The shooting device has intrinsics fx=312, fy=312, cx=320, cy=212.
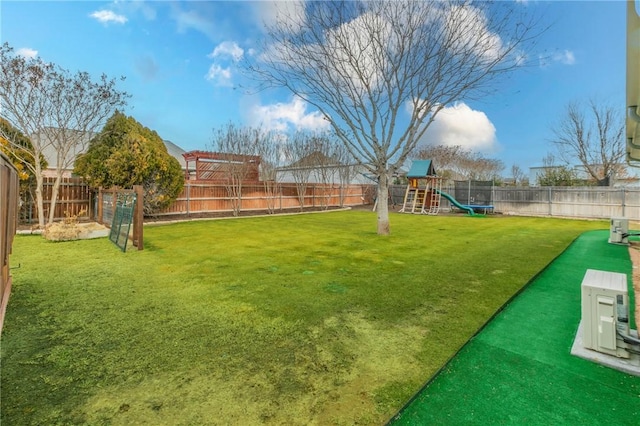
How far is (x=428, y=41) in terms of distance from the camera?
8.05 metres

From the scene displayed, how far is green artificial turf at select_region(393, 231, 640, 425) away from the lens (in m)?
1.73

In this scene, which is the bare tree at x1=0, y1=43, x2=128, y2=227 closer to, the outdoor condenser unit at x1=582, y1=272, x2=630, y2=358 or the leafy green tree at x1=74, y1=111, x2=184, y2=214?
the leafy green tree at x1=74, y1=111, x2=184, y2=214

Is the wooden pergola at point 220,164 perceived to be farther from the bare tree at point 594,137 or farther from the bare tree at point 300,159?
the bare tree at point 594,137

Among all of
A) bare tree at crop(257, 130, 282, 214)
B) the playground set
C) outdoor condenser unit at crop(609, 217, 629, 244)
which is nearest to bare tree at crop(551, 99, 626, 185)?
the playground set

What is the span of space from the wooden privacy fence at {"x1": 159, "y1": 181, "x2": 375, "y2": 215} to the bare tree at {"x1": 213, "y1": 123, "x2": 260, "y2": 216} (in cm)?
39

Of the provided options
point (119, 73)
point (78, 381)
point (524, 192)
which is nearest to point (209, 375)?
point (78, 381)

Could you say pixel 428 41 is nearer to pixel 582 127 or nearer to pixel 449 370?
pixel 449 370

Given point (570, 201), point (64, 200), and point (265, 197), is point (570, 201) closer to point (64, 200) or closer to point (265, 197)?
point (265, 197)

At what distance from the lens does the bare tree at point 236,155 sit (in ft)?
47.2

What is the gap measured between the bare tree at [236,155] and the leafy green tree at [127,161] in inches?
134

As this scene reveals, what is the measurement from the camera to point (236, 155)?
569 inches

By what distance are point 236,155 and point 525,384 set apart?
45.9 feet

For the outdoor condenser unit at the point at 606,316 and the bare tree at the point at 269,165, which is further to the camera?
the bare tree at the point at 269,165

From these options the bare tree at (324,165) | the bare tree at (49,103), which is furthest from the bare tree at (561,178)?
the bare tree at (49,103)
